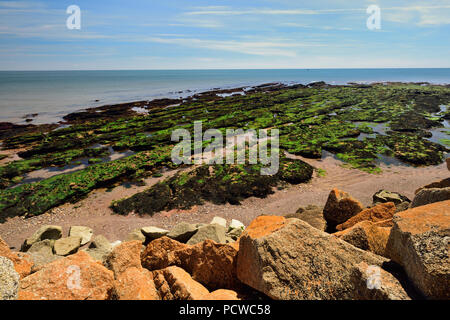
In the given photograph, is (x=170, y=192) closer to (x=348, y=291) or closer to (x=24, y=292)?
(x=24, y=292)

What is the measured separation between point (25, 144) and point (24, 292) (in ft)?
113

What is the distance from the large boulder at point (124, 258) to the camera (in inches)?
208

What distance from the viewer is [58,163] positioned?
23641 millimetres

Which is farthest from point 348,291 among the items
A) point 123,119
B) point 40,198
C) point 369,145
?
point 123,119

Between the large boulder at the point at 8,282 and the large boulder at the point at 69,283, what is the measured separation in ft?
0.61

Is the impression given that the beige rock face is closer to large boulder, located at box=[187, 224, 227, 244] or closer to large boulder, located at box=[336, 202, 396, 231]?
large boulder, located at box=[187, 224, 227, 244]

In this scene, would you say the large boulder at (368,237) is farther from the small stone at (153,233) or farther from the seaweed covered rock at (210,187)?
Answer: the seaweed covered rock at (210,187)

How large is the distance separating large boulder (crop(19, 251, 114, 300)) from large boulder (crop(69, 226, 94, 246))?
346 inches

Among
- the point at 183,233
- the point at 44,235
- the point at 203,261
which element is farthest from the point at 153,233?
the point at 44,235

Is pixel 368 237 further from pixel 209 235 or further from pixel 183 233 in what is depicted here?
pixel 183 233

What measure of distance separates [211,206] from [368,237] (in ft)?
36.9

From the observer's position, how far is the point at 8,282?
139 inches

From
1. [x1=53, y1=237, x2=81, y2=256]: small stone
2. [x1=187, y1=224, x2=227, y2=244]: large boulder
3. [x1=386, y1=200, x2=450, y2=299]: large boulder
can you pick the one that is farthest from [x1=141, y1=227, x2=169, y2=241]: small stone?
[x1=386, y1=200, x2=450, y2=299]: large boulder

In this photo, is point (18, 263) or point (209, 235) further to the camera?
point (209, 235)
